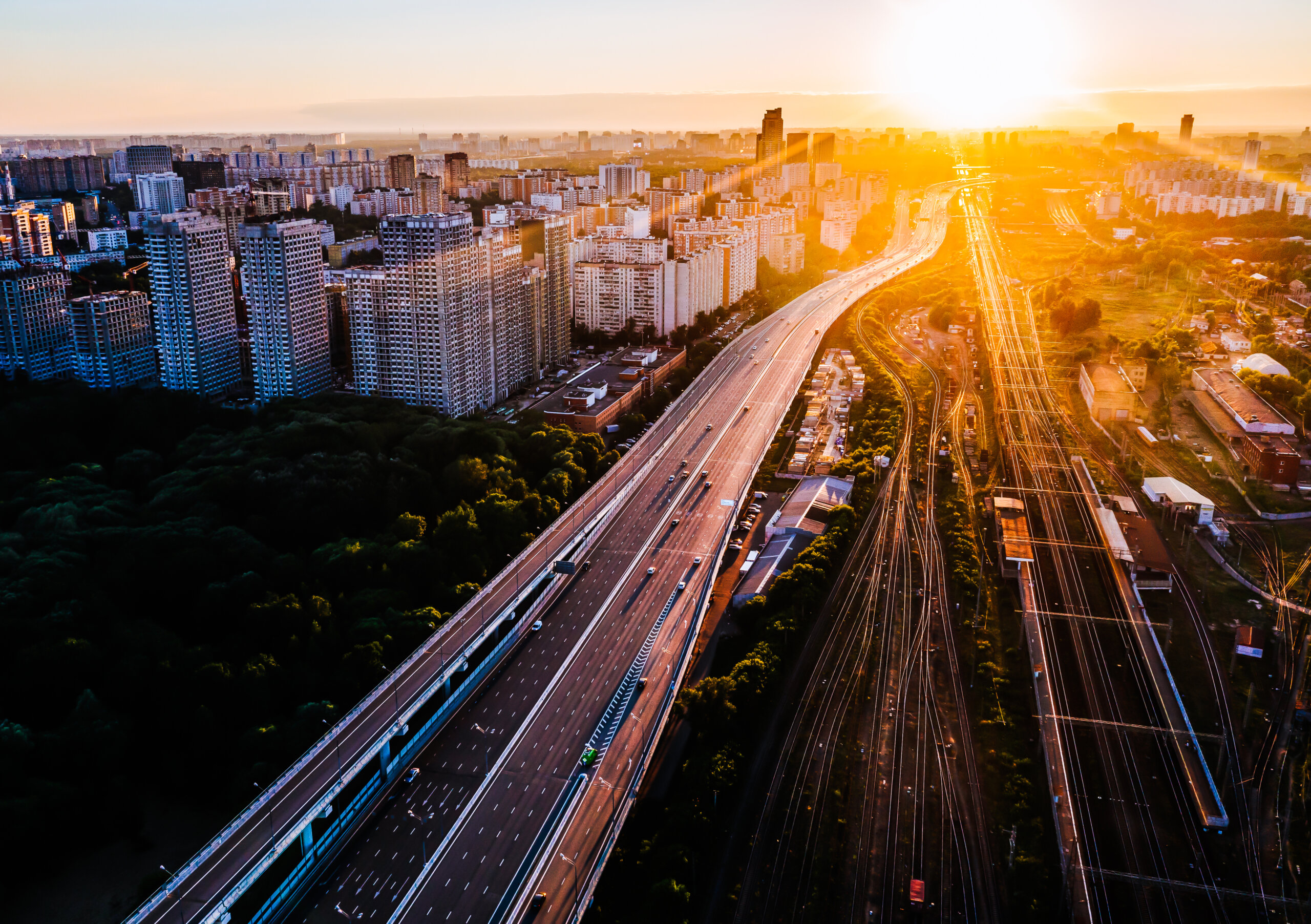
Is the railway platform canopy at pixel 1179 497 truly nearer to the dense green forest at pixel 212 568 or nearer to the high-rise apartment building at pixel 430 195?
the dense green forest at pixel 212 568

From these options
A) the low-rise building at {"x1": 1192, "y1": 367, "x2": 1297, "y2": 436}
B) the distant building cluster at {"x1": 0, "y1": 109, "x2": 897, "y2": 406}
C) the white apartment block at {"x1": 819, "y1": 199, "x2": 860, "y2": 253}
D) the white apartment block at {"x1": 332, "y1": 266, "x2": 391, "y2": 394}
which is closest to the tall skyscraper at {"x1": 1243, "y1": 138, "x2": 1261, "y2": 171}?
the distant building cluster at {"x1": 0, "y1": 109, "x2": 897, "y2": 406}

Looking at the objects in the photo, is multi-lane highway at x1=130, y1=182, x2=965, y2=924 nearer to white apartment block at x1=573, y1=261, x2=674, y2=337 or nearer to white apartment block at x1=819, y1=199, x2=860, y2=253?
white apartment block at x1=573, y1=261, x2=674, y2=337

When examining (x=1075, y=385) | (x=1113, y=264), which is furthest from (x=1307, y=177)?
(x=1075, y=385)

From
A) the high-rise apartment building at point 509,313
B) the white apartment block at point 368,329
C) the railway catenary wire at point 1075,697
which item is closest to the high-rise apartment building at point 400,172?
the high-rise apartment building at point 509,313

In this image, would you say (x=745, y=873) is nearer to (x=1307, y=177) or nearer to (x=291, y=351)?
(x=291, y=351)

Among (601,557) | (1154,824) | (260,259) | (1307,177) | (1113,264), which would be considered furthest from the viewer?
(1307,177)

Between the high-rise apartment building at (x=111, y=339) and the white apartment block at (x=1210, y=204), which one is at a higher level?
the white apartment block at (x=1210, y=204)

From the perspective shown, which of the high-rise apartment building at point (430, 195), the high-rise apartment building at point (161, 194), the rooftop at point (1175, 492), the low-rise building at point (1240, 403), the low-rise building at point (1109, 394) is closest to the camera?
the rooftop at point (1175, 492)
